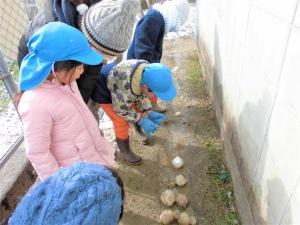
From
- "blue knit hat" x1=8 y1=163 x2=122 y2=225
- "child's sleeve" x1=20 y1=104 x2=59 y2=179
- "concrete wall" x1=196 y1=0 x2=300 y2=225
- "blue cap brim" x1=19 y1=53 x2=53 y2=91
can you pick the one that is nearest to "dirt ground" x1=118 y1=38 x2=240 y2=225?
"concrete wall" x1=196 y1=0 x2=300 y2=225

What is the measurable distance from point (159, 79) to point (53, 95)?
754 millimetres

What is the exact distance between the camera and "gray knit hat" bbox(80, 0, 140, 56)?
196 centimetres

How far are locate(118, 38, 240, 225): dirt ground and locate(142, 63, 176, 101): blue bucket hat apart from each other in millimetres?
941

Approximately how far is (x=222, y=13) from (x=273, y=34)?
145 centimetres

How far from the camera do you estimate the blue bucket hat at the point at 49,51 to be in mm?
1521

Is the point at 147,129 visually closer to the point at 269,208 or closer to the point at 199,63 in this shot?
the point at 269,208

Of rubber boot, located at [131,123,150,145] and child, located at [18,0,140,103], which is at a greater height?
child, located at [18,0,140,103]

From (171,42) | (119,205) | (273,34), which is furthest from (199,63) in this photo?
(119,205)

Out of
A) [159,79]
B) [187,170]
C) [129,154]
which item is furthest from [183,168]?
[159,79]

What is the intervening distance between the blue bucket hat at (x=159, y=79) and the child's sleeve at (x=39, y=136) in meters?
0.78

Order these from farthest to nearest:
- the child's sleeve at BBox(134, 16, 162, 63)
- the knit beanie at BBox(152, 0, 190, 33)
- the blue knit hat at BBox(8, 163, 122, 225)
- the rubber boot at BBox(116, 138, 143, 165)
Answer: the knit beanie at BBox(152, 0, 190, 33)
the rubber boot at BBox(116, 138, 143, 165)
the child's sleeve at BBox(134, 16, 162, 63)
the blue knit hat at BBox(8, 163, 122, 225)

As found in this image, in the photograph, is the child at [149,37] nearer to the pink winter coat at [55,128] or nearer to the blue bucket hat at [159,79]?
the blue bucket hat at [159,79]

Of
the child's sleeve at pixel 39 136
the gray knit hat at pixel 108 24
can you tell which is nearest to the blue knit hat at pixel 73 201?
the child's sleeve at pixel 39 136

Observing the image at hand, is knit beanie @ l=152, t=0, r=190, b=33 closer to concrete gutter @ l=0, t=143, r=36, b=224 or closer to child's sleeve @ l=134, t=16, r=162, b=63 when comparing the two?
child's sleeve @ l=134, t=16, r=162, b=63
